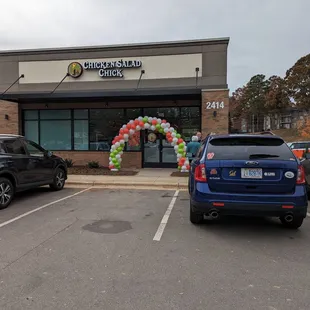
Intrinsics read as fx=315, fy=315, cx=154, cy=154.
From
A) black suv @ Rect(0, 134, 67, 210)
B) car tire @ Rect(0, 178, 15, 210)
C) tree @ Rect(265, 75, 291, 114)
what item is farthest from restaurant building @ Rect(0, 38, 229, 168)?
tree @ Rect(265, 75, 291, 114)

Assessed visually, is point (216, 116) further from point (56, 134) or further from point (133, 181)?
point (56, 134)

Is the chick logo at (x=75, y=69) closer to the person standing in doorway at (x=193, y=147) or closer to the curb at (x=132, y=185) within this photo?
the curb at (x=132, y=185)

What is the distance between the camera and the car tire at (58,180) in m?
9.83

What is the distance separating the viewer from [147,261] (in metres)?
4.22

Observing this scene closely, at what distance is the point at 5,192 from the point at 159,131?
7.32m

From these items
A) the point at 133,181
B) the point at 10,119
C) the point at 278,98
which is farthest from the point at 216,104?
the point at 278,98

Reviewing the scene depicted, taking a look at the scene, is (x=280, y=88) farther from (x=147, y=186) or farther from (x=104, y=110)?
(x=147, y=186)

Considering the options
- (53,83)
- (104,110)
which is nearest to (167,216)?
(104,110)

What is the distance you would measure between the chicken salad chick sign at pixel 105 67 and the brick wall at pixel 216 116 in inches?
155

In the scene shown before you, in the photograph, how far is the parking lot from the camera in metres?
3.23

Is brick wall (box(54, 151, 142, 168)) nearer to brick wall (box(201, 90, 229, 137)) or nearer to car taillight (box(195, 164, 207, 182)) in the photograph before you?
brick wall (box(201, 90, 229, 137))

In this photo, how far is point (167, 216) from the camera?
6.73m

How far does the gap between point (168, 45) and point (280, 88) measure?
168 feet

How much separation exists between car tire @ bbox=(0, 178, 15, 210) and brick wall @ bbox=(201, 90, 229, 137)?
912 cm
